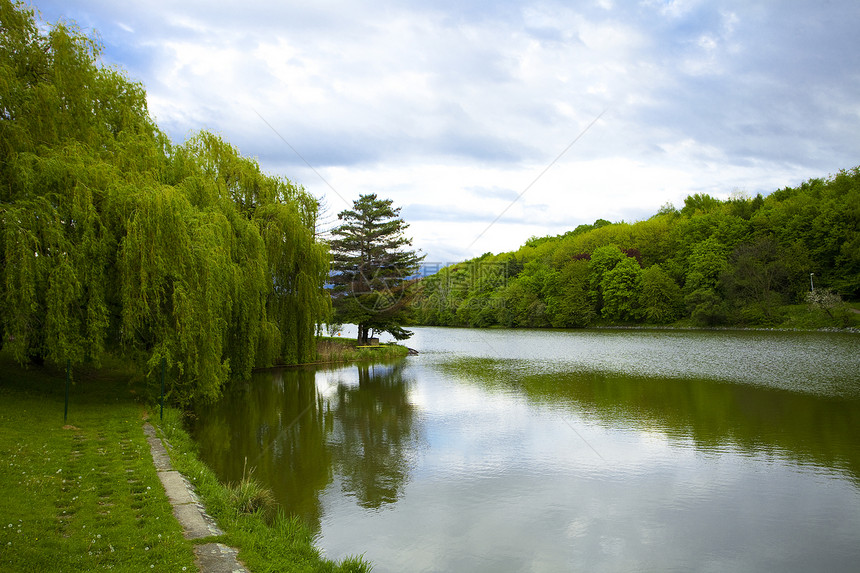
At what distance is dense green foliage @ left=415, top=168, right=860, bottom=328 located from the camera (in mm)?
48531

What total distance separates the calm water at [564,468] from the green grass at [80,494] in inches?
70.1

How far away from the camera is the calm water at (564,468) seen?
6.32 m

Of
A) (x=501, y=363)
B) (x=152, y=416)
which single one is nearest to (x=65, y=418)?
(x=152, y=416)

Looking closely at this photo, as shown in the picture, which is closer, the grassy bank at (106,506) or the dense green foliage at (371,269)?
the grassy bank at (106,506)

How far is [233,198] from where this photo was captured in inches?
759

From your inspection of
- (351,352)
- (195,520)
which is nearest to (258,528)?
(195,520)

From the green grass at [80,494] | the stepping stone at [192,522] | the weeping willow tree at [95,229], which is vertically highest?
the weeping willow tree at [95,229]

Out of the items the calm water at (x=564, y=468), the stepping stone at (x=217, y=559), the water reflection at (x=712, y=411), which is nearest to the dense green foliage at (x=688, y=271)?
the water reflection at (x=712, y=411)

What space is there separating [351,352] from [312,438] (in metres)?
16.0

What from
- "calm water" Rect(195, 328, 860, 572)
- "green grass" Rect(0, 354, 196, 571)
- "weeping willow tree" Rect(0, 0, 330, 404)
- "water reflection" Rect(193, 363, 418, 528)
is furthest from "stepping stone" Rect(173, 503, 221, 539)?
"weeping willow tree" Rect(0, 0, 330, 404)

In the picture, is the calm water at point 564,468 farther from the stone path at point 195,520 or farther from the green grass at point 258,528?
the stone path at point 195,520

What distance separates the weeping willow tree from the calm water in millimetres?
2549

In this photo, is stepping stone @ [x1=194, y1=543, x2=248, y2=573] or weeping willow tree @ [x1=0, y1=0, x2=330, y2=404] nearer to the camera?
stepping stone @ [x1=194, y1=543, x2=248, y2=573]

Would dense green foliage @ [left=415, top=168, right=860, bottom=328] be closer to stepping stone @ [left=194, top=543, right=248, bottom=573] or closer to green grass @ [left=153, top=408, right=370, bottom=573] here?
green grass @ [left=153, top=408, right=370, bottom=573]
